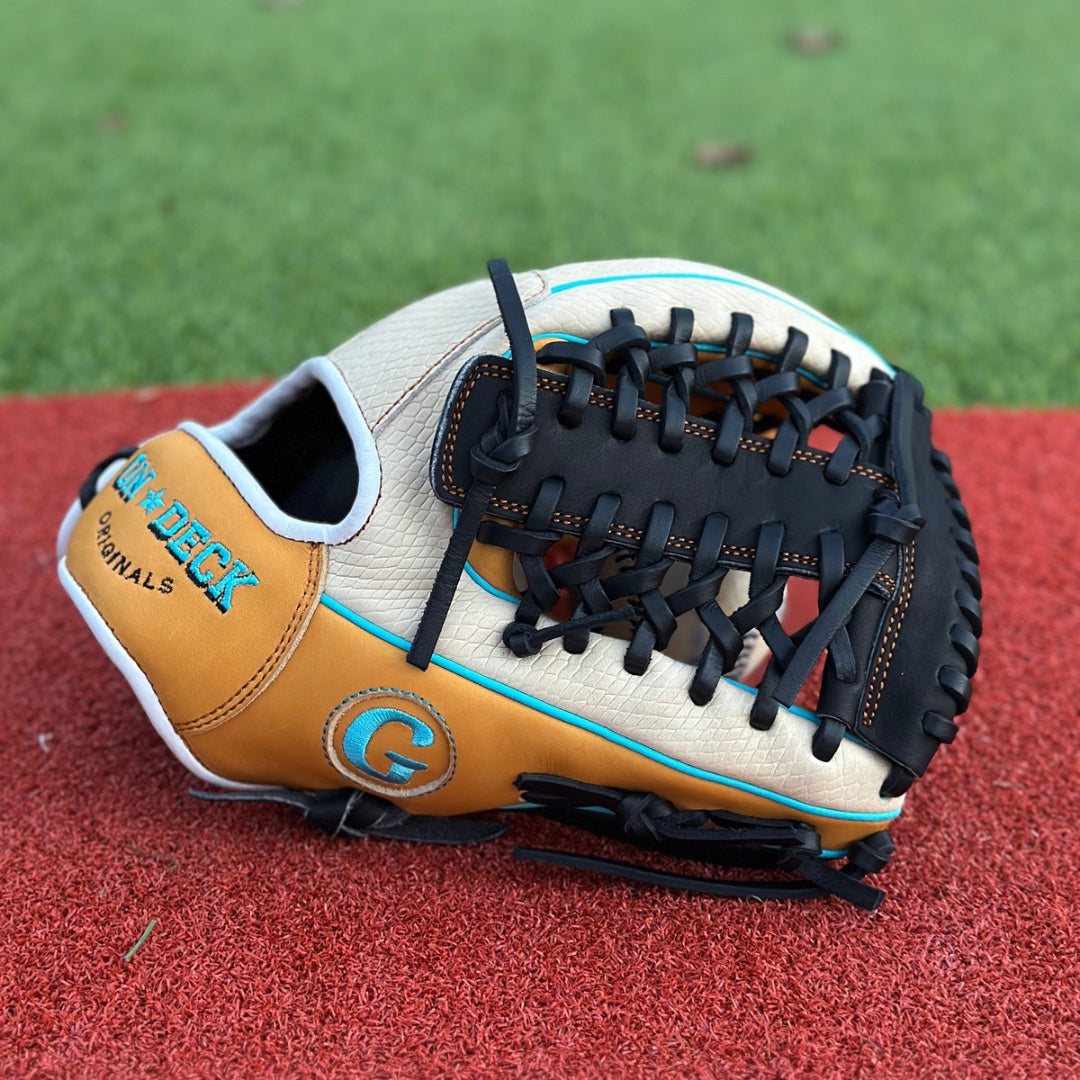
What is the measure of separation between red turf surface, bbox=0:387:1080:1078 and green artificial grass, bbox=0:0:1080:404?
99cm

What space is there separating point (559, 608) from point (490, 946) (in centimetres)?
32

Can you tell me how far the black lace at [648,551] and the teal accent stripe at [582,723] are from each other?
1.3 inches

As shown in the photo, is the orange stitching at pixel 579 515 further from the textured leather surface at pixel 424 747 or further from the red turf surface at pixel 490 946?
the red turf surface at pixel 490 946

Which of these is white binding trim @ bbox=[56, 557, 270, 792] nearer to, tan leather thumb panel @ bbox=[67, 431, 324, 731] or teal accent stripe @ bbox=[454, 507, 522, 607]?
tan leather thumb panel @ bbox=[67, 431, 324, 731]

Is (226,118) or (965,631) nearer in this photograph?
(965,631)

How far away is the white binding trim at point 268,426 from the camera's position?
94 cm

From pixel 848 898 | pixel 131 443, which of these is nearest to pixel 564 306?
pixel 848 898

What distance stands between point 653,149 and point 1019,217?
0.89 metres

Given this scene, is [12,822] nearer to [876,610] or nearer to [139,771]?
[139,771]

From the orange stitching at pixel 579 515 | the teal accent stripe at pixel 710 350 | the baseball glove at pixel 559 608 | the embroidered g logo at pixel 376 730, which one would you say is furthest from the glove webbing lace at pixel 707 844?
the teal accent stripe at pixel 710 350

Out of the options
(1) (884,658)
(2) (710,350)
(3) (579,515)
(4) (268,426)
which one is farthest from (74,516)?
(1) (884,658)

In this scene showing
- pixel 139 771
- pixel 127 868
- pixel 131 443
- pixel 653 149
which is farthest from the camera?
pixel 653 149

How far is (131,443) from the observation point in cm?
175

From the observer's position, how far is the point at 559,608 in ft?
3.39
